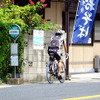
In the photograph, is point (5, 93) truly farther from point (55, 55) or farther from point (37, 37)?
point (37, 37)

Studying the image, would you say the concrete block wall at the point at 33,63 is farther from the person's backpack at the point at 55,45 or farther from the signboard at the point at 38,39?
the person's backpack at the point at 55,45

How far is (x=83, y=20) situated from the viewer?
16906mm

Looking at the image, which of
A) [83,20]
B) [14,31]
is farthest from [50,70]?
[83,20]

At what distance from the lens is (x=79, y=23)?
16844 millimetres

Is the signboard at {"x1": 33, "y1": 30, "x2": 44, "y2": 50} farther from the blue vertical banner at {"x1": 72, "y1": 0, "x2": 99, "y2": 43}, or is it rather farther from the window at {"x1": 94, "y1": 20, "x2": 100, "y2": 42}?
the window at {"x1": 94, "y1": 20, "x2": 100, "y2": 42}

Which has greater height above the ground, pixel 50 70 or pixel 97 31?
pixel 97 31

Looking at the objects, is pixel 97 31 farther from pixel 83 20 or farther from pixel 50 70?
pixel 50 70

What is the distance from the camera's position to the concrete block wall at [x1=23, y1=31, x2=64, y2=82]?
1395 centimetres

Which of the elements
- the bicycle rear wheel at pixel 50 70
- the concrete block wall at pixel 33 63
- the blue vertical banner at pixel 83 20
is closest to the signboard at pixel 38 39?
the concrete block wall at pixel 33 63

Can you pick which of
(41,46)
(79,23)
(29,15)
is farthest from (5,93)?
(79,23)

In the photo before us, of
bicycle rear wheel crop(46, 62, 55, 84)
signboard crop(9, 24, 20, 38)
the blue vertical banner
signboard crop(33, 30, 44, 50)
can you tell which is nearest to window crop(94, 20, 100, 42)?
the blue vertical banner

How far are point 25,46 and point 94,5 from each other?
5050mm

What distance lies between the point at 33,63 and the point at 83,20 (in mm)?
4093

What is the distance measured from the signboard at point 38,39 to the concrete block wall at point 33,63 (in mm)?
122
